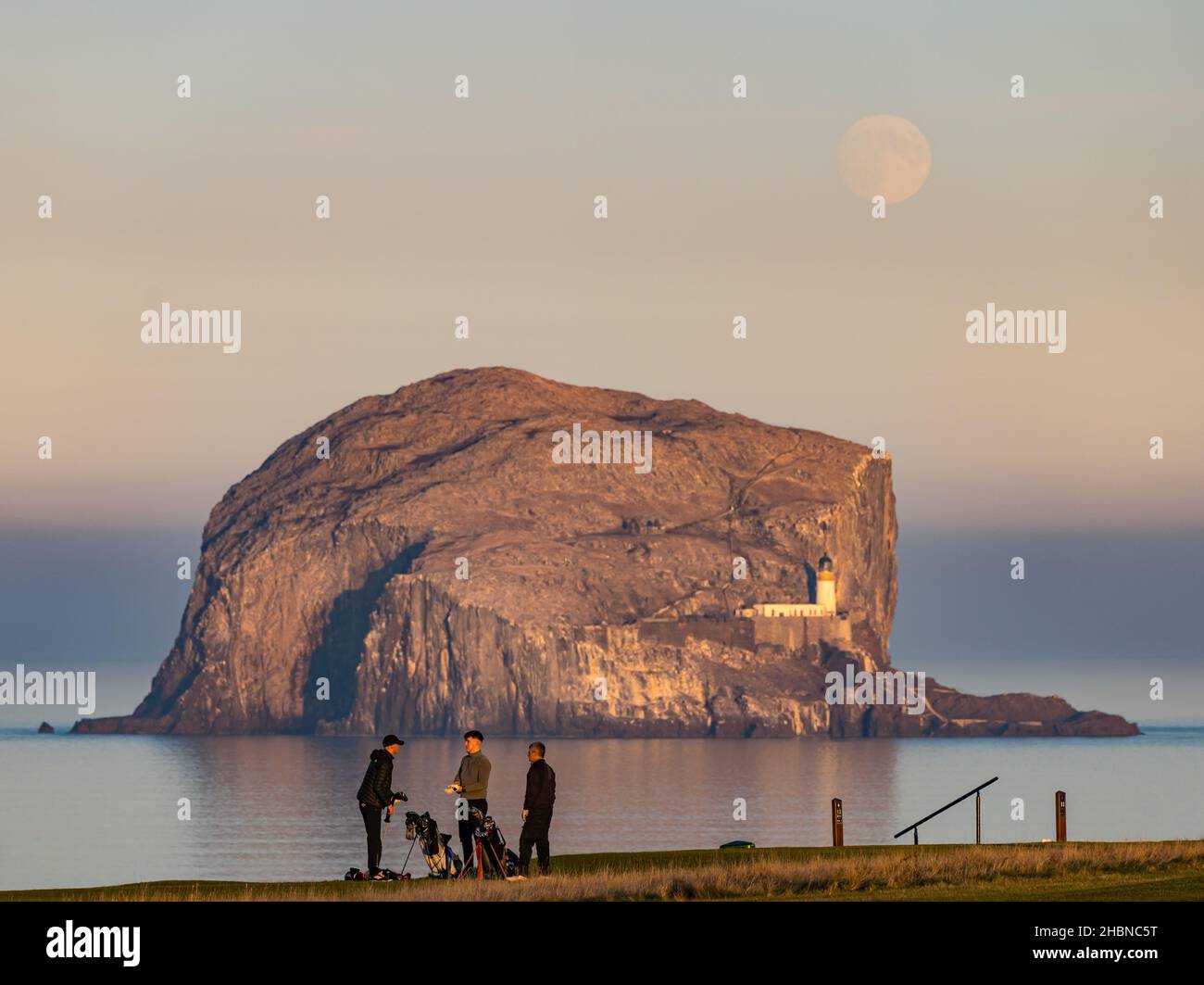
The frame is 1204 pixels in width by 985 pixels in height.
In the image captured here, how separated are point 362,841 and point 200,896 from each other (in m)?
75.4

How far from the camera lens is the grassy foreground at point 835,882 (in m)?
31.1

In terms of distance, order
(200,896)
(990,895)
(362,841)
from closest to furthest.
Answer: (990,895) < (200,896) < (362,841)

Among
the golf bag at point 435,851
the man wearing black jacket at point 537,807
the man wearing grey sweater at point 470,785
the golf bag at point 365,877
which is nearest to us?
the man wearing grey sweater at point 470,785

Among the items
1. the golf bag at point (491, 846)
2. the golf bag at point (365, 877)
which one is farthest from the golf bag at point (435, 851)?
the golf bag at point (491, 846)

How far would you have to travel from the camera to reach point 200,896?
32688mm

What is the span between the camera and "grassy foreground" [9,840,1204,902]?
3108cm

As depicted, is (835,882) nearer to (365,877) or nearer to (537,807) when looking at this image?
(537,807)

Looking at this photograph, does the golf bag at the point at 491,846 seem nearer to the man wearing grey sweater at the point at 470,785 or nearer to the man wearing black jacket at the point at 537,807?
the man wearing grey sweater at the point at 470,785

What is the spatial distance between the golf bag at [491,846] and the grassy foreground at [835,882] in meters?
0.93

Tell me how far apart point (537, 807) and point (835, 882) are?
5050mm

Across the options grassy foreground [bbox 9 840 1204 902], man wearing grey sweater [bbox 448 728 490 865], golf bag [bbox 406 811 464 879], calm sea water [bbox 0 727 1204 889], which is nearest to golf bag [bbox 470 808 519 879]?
man wearing grey sweater [bbox 448 728 490 865]
